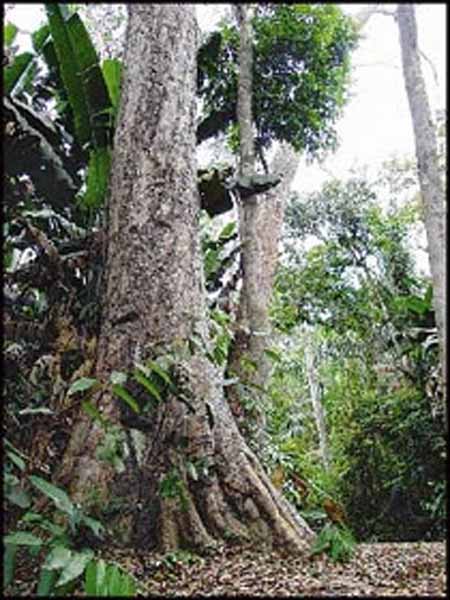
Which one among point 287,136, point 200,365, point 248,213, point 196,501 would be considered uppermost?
point 287,136

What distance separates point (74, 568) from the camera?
2.52 metres

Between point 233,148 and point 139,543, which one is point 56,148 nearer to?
point 233,148

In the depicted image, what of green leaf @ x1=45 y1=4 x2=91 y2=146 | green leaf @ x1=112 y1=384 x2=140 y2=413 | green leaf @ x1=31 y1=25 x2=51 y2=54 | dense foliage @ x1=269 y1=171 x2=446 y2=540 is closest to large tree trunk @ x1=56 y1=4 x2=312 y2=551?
green leaf @ x1=112 y1=384 x2=140 y2=413

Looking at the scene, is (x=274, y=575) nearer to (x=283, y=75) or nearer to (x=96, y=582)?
(x=96, y=582)

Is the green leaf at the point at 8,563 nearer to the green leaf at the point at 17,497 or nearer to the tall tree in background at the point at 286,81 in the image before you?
the green leaf at the point at 17,497

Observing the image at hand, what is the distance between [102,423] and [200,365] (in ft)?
2.25

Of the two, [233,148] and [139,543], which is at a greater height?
[233,148]

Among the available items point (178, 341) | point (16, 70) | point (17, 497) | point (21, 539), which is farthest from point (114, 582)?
point (16, 70)

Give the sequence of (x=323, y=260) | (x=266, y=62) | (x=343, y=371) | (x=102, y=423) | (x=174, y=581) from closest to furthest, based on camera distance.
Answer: (x=174, y=581) → (x=102, y=423) → (x=266, y=62) → (x=343, y=371) → (x=323, y=260)

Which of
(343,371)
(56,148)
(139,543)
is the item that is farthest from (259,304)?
(343,371)

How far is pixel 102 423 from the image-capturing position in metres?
3.35

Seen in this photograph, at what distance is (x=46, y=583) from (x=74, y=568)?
0.14 metres

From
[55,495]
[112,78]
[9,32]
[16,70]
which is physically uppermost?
[9,32]

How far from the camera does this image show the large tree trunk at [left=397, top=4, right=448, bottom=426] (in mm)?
2893
